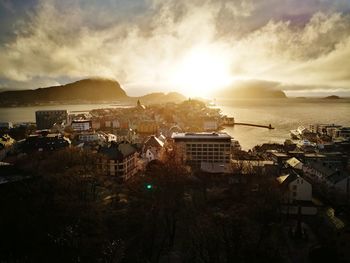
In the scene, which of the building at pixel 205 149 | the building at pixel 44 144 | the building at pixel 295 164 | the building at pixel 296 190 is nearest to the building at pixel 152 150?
the building at pixel 205 149

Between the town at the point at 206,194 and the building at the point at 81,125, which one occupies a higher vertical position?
the building at the point at 81,125

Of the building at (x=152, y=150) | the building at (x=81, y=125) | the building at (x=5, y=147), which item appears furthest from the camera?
the building at (x=81, y=125)

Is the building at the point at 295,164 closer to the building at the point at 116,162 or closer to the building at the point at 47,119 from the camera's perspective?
the building at the point at 116,162

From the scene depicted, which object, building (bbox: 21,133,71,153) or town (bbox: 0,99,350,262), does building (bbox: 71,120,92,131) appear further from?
building (bbox: 21,133,71,153)

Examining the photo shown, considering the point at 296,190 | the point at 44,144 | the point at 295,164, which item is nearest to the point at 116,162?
the point at 44,144

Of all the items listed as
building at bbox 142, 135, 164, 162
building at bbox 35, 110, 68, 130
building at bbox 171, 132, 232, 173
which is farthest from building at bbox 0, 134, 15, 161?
building at bbox 35, 110, 68, 130

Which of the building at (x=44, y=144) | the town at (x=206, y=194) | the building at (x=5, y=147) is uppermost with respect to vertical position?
the building at (x=44, y=144)

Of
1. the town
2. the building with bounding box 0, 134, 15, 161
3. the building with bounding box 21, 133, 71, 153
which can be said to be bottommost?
the town

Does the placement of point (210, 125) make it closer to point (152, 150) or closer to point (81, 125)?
point (81, 125)

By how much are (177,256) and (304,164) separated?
16.1 metres

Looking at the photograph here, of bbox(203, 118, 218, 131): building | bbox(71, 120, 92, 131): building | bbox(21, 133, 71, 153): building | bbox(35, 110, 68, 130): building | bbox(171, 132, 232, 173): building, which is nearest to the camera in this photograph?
bbox(21, 133, 71, 153): building

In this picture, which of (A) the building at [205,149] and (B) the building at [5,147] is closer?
(B) the building at [5,147]

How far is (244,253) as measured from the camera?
9.84 metres

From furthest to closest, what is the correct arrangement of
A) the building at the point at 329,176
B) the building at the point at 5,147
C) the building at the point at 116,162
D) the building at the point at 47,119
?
the building at the point at 47,119 → the building at the point at 5,147 → the building at the point at 116,162 → the building at the point at 329,176
